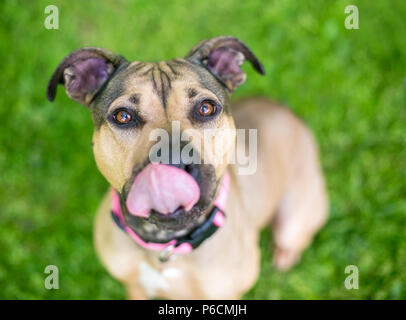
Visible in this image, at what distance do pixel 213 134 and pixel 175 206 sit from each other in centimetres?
62

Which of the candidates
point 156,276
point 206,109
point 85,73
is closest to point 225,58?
point 206,109

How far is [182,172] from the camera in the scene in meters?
2.43

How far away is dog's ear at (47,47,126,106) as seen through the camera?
2.94m

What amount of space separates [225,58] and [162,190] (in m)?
1.31

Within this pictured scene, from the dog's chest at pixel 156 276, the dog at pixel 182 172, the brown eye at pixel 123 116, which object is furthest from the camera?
the dog's chest at pixel 156 276

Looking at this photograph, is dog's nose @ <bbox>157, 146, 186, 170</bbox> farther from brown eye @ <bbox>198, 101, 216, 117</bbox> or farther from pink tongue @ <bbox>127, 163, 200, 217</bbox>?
brown eye @ <bbox>198, 101, 216, 117</bbox>

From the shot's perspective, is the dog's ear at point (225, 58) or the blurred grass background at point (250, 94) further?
the blurred grass background at point (250, 94)

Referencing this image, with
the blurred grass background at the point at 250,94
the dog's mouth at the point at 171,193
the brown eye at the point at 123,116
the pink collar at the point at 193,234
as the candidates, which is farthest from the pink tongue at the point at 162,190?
the blurred grass background at the point at 250,94

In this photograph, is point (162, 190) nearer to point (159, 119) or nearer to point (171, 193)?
point (171, 193)

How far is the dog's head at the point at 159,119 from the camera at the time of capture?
2.45 m

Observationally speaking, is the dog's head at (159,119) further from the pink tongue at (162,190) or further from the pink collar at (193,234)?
the pink collar at (193,234)
